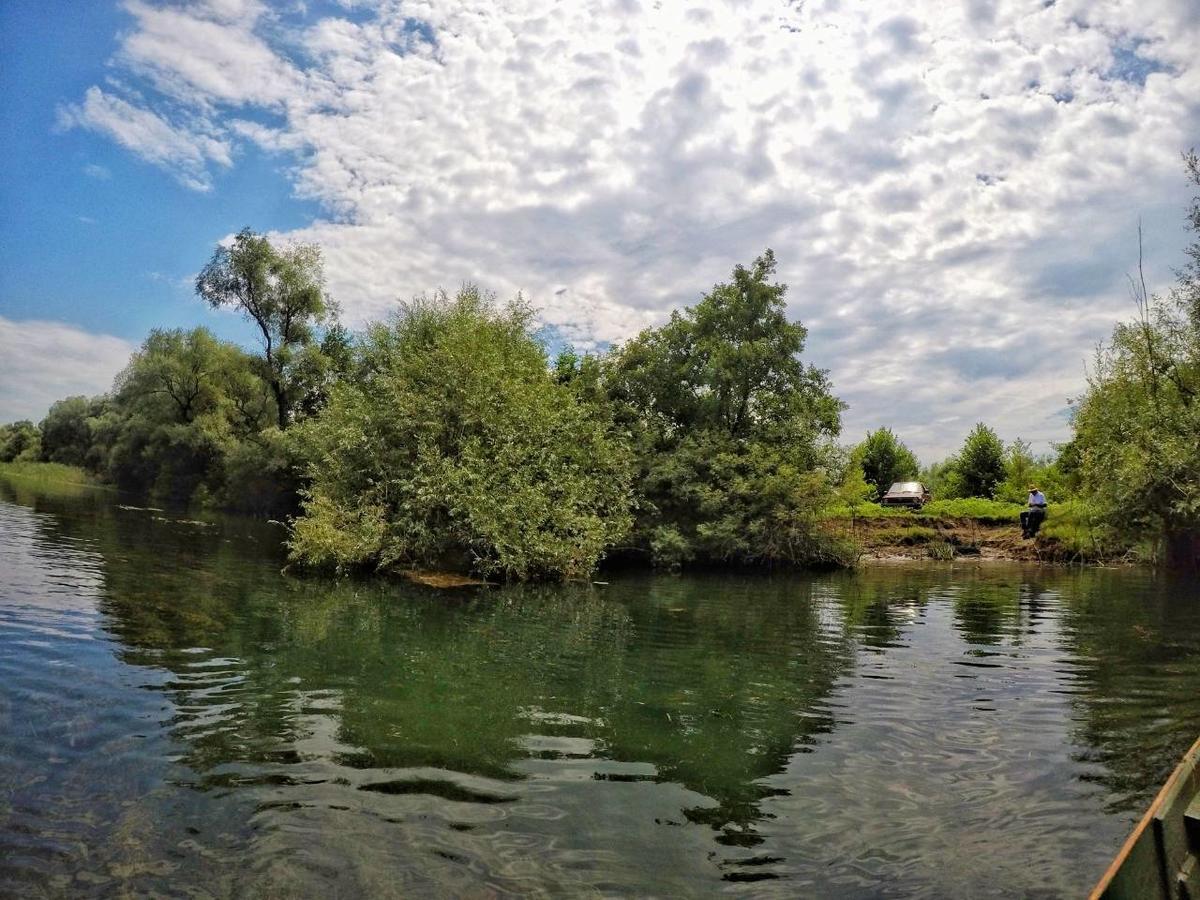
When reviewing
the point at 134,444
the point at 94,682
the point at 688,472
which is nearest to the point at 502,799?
the point at 94,682

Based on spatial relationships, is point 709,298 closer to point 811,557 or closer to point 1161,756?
point 811,557

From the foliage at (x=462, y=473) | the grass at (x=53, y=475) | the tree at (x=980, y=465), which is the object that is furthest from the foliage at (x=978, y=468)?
the grass at (x=53, y=475)

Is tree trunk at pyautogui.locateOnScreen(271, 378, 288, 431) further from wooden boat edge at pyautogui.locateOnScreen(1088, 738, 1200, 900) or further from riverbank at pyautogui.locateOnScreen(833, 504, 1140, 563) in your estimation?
wooden boat edge at pyautogui.locateOnScreen(1088, 738, 1200, 900)

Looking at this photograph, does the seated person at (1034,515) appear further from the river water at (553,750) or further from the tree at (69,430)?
the tree at (69,430)

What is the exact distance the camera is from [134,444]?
201 feet

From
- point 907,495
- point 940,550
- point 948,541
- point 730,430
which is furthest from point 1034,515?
point 907,495

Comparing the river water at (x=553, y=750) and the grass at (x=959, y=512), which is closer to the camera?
the river water at (x=553, y=750)

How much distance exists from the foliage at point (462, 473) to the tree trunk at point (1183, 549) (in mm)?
23001

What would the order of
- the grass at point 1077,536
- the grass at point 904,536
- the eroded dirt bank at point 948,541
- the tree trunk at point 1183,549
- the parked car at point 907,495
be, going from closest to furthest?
1. the tree trunk at point 1183,549
2. the grass at point 1077,536
3. the eroded dirt bank at point 948,541
4. the grass at point 904,536
5. the parked car at point 907,495

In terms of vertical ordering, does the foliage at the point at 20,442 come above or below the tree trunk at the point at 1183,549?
above

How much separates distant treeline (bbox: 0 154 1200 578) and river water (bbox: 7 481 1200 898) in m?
7.86

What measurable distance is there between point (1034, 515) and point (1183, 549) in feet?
22.3

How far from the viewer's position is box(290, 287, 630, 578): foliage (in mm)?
23422

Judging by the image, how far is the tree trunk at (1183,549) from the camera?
30281 millimetres
